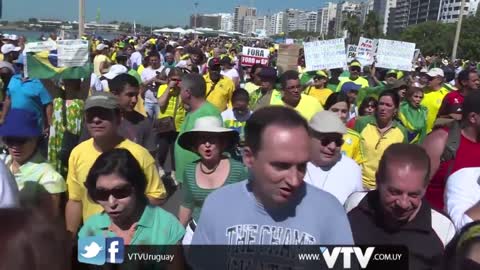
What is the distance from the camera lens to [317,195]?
6.66 ft

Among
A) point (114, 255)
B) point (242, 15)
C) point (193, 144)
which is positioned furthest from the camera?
point (242, 15)

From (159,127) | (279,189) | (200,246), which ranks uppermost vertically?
(279,189)

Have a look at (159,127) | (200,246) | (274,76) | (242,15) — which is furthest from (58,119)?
(242,15)

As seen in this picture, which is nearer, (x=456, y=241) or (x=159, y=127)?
(x=456, y=241)

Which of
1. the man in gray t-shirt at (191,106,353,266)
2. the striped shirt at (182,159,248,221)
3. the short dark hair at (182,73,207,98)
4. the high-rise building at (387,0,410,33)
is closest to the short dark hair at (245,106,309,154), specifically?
the man in gray t-shirt at (191,106,353,266)

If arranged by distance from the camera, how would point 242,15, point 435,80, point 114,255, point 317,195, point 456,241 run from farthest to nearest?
point 242,15 < point 435,80 < point 114,255 < point 317,195 < point 456,241

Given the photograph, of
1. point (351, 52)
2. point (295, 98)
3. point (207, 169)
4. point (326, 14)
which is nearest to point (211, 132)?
point (207, 169)

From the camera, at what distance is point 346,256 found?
6.56 feet

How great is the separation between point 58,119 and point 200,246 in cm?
347

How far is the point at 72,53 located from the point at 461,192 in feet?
14.5

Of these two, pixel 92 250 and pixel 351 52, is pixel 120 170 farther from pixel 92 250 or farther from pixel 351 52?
pixel 351 52

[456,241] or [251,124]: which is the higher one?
[251,124]

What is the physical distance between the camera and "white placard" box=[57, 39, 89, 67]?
18.7ft

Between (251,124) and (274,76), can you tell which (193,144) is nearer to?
(251,124)
